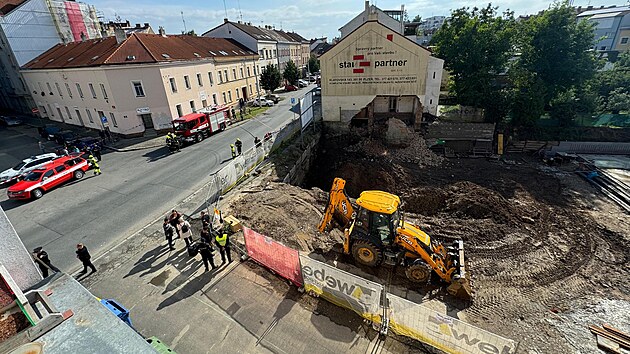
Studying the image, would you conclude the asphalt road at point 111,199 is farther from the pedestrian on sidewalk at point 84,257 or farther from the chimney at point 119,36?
the chimney at point 119,36

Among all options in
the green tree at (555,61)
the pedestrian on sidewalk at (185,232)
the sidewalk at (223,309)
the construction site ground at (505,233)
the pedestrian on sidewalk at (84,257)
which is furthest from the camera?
the green tree at (555,61)

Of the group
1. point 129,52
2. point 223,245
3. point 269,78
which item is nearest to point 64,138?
point 129,52

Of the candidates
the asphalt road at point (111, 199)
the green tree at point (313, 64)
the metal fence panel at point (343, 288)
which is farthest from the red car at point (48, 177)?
the green tree at point (313, 64)

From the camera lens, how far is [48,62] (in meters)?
30.4

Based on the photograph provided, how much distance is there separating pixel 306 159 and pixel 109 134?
18339 millimetres

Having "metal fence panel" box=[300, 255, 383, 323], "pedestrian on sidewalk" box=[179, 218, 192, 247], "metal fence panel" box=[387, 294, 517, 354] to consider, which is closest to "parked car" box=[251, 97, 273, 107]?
"pedestrian on sidewalk" box=[179, 218, 192, 247]

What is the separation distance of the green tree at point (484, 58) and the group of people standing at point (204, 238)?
A: 23867mm

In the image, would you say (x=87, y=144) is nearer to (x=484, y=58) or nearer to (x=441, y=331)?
(x=441, y=331)

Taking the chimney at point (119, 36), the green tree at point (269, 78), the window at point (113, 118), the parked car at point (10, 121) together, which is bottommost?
the parked car at point (10, 121)

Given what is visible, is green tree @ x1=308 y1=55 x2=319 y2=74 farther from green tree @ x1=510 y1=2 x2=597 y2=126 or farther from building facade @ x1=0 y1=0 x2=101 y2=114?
green tree @ x1=510 y1=2 x2=597 y2=126

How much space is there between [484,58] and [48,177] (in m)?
32.6

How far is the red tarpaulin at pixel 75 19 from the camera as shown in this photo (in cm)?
3456

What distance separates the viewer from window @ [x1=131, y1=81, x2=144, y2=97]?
25.2 m

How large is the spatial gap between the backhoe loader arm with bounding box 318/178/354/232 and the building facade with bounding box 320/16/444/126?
16.7 m
